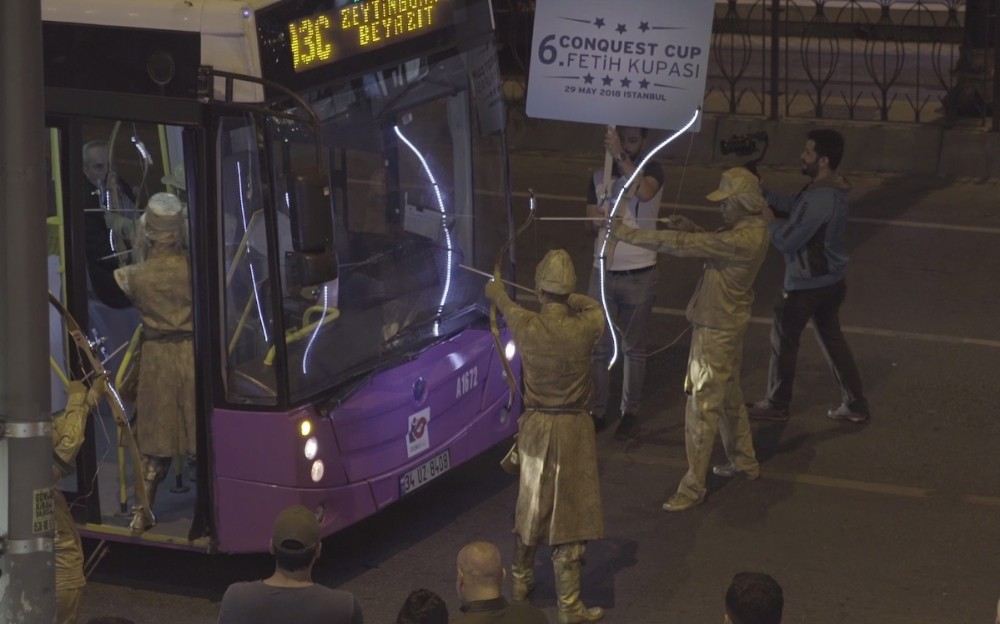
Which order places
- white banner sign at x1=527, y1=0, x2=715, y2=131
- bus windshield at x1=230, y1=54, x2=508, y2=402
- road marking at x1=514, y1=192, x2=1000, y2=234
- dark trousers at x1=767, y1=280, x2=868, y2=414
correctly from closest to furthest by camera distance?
bus windshield at x1=230, y1=54, x2=508, y2=402
white banner sign at x1=527, y1=0, x2=715, y2=131
dark trousers at x1=767, y1=280, x2=868, y2=414
road marking at x1=514, y1=192, x2=1000, y2=234

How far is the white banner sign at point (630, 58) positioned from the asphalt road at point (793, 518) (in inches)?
76.1

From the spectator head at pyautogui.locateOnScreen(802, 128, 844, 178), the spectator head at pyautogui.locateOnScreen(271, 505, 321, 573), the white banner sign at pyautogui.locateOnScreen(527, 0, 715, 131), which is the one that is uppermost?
the white banner sign at pyautogui.locateOnScreen(527, 0, 715, 131)

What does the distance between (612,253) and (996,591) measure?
2.92m

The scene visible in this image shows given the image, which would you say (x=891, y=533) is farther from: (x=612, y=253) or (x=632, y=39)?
(x=632, y=39)

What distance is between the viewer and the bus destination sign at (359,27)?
7270mm

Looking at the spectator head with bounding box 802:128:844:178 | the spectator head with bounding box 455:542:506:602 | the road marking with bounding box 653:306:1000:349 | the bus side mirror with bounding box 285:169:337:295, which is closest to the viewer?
the spectator head with bounding box 455:542:506:602

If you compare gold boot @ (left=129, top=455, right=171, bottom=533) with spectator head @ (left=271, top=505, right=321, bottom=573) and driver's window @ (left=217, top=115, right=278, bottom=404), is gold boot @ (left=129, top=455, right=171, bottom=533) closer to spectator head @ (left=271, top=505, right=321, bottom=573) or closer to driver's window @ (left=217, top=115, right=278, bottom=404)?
driver's window @ (left=217, top=115, right=278, bottom=404)

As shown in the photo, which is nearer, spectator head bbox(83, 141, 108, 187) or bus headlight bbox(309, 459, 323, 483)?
bus headlight bbox(309, 459, 323, 483)

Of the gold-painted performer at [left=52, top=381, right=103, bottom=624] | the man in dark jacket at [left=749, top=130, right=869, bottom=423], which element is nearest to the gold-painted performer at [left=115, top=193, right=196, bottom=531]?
the gold-painted performer at [left=52, top=381, right=103, bottom=624]

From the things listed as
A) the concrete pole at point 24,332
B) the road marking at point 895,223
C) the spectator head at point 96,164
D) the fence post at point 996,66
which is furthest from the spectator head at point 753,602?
the fence post at point 996,66

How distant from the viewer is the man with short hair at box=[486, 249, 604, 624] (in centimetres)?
709

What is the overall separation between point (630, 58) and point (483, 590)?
14.5ft

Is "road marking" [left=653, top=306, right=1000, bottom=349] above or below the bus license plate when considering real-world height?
below

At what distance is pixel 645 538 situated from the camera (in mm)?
8398
